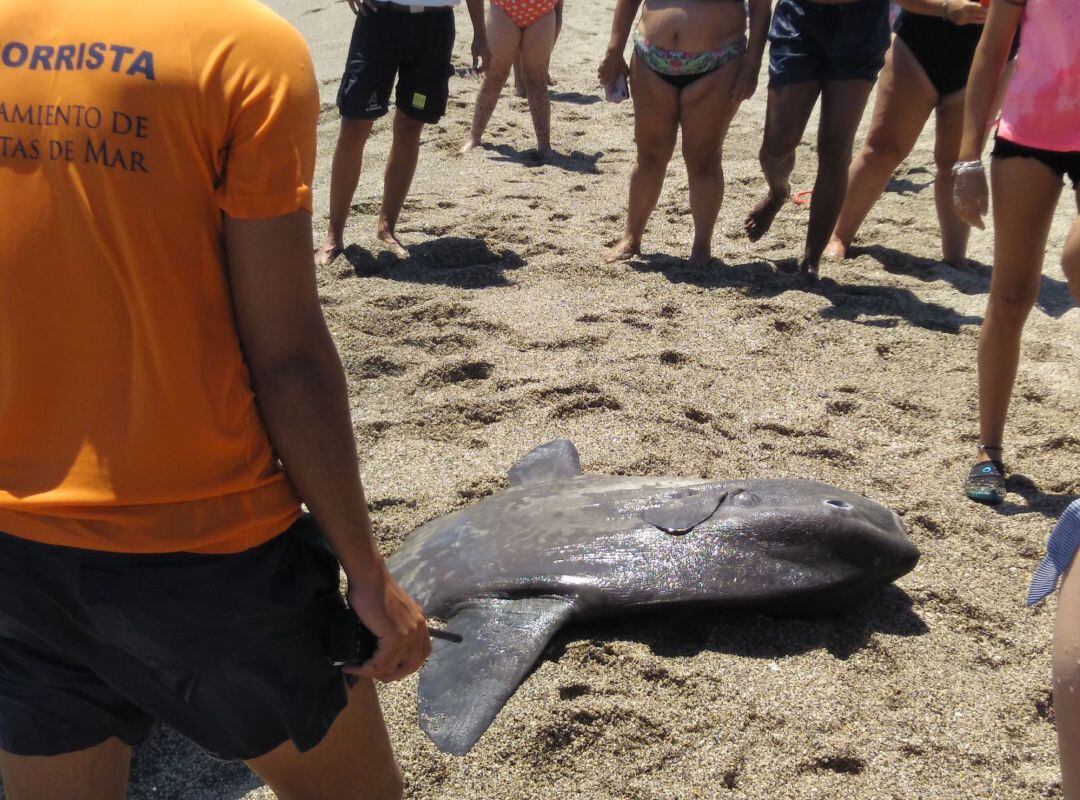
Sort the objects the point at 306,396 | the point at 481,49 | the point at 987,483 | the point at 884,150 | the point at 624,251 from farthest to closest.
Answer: the point at 481,49 < the point at 624,251 < the point at 884,150 < the point at 987,483 < the point at 306,396

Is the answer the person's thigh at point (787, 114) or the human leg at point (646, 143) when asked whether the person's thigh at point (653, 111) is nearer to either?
the human leg at point (646, 143)

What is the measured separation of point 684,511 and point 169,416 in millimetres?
1704

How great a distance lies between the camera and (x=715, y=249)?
17.3ft

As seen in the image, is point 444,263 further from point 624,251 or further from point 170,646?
point 170,646

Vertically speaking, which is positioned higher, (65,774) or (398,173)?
(65,774)

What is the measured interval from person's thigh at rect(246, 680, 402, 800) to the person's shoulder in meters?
0.89

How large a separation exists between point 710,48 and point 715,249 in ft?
3.27

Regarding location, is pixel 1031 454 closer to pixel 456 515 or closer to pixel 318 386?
pixel 456 515

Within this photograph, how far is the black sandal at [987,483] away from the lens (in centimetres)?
320

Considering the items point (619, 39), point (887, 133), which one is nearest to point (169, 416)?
point (619, 39)

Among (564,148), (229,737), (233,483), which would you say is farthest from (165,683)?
(564,148)

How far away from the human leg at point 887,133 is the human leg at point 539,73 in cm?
217

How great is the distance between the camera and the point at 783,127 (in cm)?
471

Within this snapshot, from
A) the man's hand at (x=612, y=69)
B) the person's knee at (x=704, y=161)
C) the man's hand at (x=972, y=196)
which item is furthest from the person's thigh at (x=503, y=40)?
the man's hand at (x=972, y=196)
